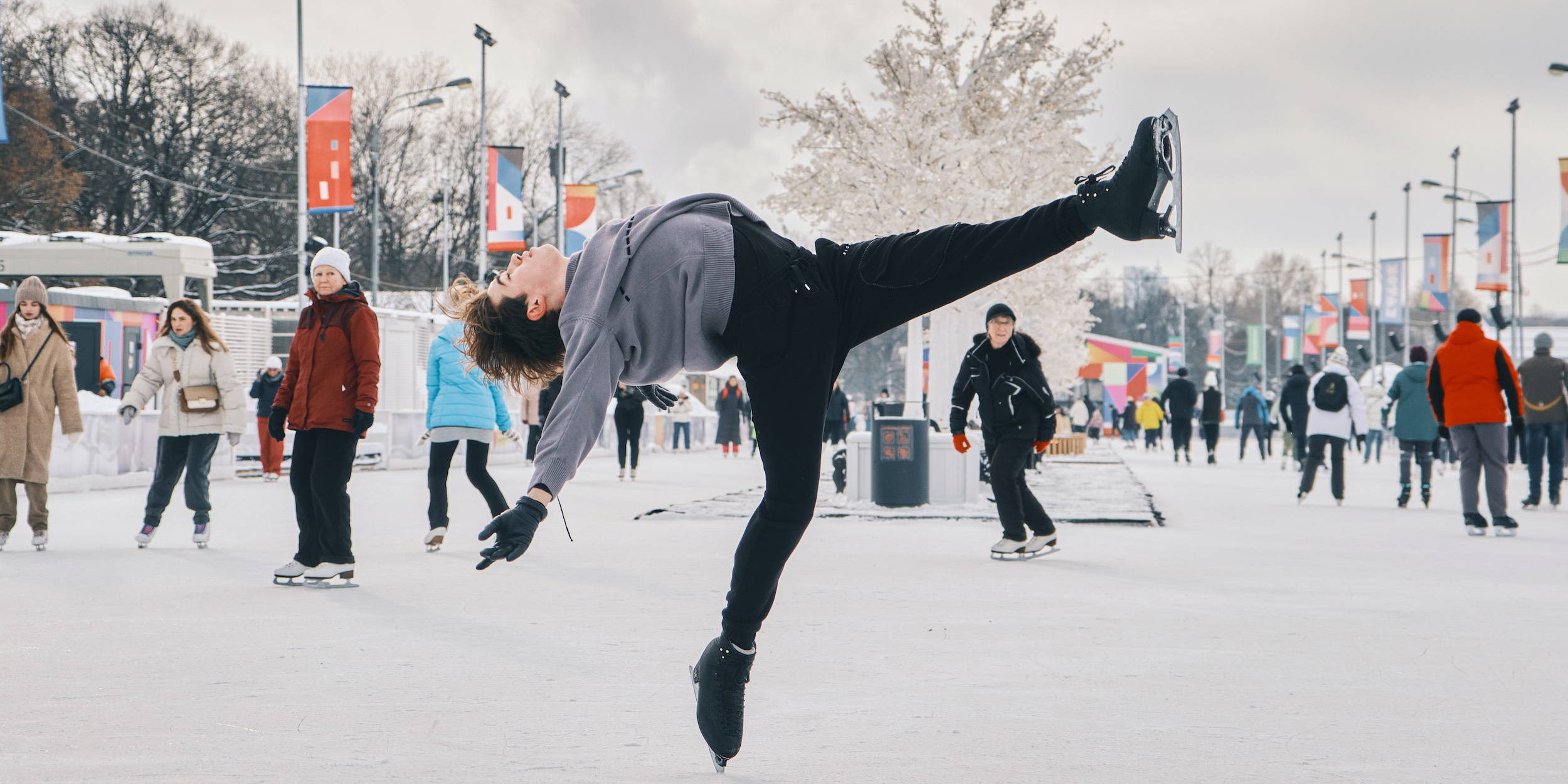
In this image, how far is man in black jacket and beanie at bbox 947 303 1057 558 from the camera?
872cm

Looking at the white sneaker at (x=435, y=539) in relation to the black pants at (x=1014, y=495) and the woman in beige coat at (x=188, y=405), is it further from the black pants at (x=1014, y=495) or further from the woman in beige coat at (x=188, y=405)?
the black pants at (x=1014, y=495)

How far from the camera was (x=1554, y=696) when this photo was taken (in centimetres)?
443

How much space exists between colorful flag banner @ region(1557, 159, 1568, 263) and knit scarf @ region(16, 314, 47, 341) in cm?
2308

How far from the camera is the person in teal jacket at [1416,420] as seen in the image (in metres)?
14.6

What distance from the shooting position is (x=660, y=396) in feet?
12.5

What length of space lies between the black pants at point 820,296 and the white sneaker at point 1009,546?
5.44 meters

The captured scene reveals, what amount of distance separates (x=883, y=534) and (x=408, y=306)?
38.2 metres

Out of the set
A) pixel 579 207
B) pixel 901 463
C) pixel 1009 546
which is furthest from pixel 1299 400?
pixel 579 207

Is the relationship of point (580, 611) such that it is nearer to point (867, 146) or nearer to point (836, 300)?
point (836, 300)

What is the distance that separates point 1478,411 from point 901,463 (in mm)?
4760

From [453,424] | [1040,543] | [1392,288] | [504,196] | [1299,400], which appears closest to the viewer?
[1040,543]

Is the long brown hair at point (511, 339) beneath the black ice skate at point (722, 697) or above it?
above

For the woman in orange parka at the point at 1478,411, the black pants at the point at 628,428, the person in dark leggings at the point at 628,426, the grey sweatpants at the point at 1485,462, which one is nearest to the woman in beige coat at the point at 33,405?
the person in dark leggings at the point at 628,426

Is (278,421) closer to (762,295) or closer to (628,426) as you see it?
(762,295)
